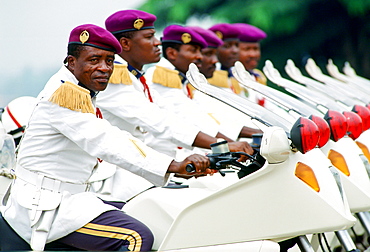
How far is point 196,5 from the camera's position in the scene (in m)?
14.0

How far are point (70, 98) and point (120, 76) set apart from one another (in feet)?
3.12

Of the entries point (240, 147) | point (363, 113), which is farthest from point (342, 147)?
point (240, 147)

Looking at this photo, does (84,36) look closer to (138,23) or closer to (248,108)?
(248,108)

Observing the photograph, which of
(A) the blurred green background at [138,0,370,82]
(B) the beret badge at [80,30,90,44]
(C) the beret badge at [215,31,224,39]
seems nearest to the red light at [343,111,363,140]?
(B) the beret badge at [80,30,90,44]

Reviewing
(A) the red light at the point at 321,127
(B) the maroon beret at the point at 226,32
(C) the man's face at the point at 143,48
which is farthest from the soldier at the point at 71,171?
(B) the maroon beret at the point at 226,32

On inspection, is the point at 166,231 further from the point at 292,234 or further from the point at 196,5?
the point at 196,5

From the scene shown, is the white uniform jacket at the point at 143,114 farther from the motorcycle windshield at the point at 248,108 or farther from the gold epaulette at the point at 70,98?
the gold epaulette at the point at 70,98

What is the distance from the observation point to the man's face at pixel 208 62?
6.71 m

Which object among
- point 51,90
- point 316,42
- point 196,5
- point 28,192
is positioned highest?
point 51,90

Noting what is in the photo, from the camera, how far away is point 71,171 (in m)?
3.35

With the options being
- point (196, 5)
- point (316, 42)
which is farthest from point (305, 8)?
point (196, 5)

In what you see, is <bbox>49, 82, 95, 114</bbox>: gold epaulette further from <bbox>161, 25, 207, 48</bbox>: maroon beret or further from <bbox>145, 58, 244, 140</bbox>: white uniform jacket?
<bbox>161, 25, 207, 48</bbox>: maroon beret

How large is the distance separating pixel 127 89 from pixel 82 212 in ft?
3.52

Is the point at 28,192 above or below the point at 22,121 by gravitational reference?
above
